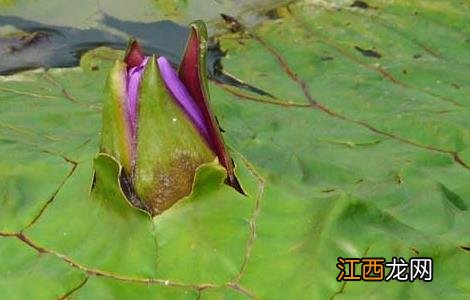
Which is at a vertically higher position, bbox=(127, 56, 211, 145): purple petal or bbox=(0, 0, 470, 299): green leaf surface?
bbox=(127, 56, 211, 145): purple petal

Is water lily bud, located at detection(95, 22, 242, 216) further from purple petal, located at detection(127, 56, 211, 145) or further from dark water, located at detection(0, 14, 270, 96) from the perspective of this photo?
dark water, located at detection(0, 14, 270, 96)

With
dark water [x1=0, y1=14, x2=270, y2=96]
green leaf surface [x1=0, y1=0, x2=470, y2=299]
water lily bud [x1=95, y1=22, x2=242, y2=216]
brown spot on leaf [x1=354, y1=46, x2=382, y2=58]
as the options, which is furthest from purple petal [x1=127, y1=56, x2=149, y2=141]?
brown spot on leaf [x1=354, y1=46, x2=382, y2=58]

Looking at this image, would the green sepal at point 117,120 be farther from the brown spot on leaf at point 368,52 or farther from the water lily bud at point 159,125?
the brown spot on leaf at point 368,52

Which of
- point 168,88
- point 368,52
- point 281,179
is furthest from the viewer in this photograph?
point 368,52

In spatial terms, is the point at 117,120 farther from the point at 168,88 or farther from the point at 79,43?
the point at 79,43

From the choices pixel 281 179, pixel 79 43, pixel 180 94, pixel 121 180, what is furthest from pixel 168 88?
pixel 79 43

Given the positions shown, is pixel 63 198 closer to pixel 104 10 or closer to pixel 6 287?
pixel 6 287

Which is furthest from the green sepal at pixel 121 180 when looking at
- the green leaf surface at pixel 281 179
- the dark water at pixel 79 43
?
the dark water at pixel 79 43
